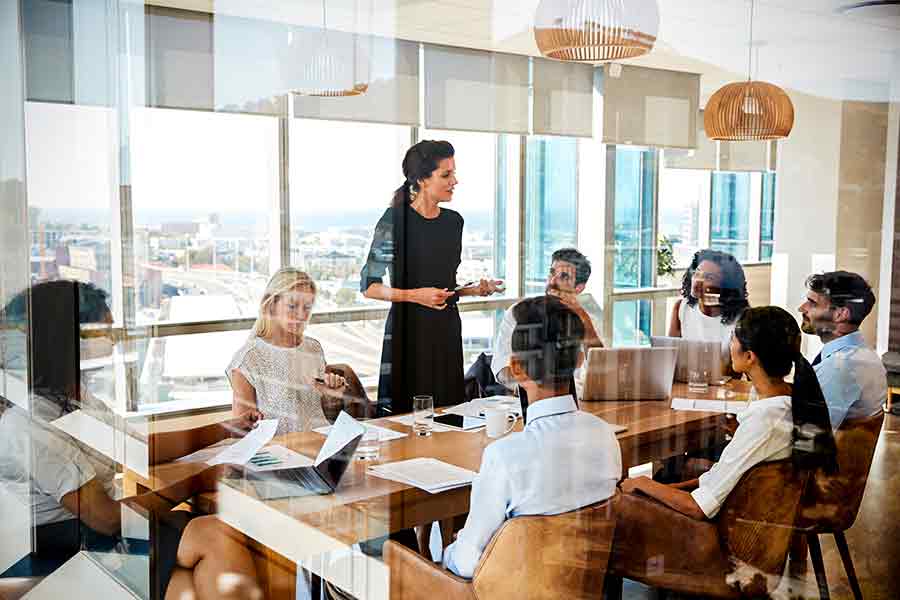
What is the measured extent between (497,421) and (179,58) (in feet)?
Answer: 4.24

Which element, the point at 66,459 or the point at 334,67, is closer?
the point at 334,67

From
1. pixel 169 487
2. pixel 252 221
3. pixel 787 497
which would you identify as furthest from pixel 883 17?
pixel 169 487

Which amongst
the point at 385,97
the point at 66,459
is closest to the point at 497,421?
the point at 385,97

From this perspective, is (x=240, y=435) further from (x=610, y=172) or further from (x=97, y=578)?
(x=610, y=172)

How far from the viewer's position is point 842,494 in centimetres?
106

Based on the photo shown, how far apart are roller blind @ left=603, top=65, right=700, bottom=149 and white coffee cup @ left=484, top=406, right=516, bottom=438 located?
0.46m

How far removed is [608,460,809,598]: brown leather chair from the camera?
1.09m

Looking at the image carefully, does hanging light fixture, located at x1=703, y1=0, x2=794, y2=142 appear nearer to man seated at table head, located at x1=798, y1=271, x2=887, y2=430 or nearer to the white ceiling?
the white ceiling

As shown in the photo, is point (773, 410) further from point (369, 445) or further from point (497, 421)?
point (369, 445)

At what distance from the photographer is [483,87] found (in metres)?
1.44

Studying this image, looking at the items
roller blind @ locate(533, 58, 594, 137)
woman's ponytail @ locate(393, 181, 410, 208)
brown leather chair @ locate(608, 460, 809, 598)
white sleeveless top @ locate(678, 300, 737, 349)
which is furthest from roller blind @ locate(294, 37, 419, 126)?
brown leather chair @ locate(608, 460, 809, 598)

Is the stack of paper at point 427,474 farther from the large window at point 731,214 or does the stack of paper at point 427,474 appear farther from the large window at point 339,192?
the large window at point 731,214

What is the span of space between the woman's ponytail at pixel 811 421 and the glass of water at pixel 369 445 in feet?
3.04

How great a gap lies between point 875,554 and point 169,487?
1.90m
